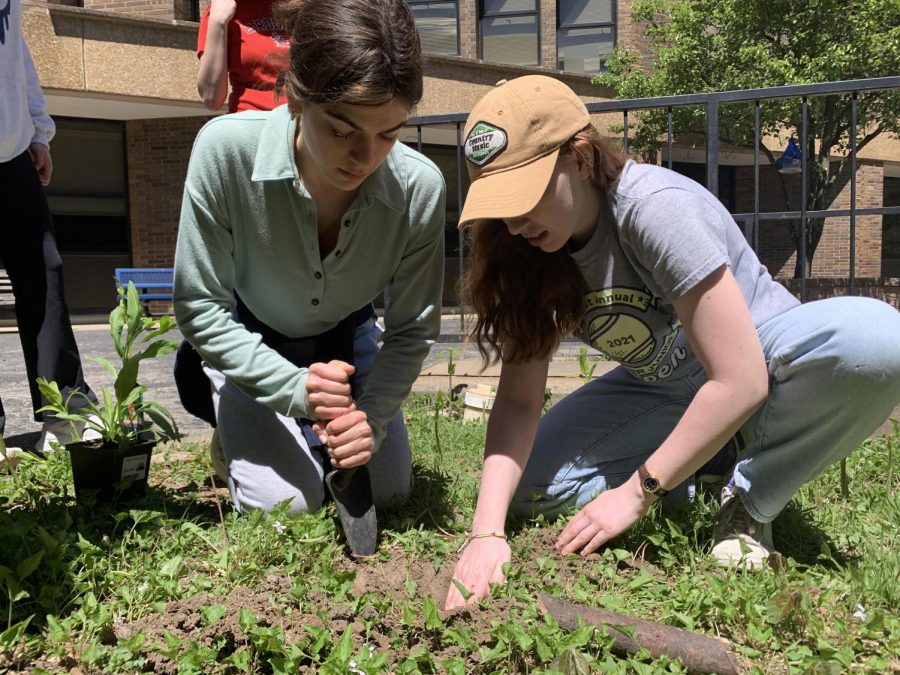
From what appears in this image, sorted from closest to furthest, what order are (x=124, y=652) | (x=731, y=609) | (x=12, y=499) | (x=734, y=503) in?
(x=124, y=652)
(x=731, y=609)
(x=734, y=503)
(x=12, y=499)

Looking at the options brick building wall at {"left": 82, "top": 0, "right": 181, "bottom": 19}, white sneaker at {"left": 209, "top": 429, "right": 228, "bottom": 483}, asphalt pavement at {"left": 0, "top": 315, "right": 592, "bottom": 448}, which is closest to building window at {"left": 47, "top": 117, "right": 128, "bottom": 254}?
brick building wall at {"left": 82, "top": 0, "right": 181, "bottom": 19}

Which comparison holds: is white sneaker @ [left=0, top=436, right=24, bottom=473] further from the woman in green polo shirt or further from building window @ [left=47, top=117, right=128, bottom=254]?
building window @ [left=47, top=117, right=128, bottom=254]

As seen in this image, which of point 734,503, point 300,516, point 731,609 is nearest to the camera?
point 731,609

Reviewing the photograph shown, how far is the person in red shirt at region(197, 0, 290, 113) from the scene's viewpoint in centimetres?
350

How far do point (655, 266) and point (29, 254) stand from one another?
258cm

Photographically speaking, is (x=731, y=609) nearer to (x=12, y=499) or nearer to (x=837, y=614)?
(x=837, y=614)

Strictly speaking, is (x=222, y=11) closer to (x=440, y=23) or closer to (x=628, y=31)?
(x=440, y=23)

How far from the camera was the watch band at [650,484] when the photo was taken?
2.21 m

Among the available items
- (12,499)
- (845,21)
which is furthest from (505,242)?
(845,21)

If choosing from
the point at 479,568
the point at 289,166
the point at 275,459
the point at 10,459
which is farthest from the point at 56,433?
the point at 479,568

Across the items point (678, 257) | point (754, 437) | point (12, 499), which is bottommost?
point (12, 499)

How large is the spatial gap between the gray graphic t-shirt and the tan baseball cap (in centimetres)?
28

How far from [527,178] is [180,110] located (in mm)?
13680

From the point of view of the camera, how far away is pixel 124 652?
69.9 inches
